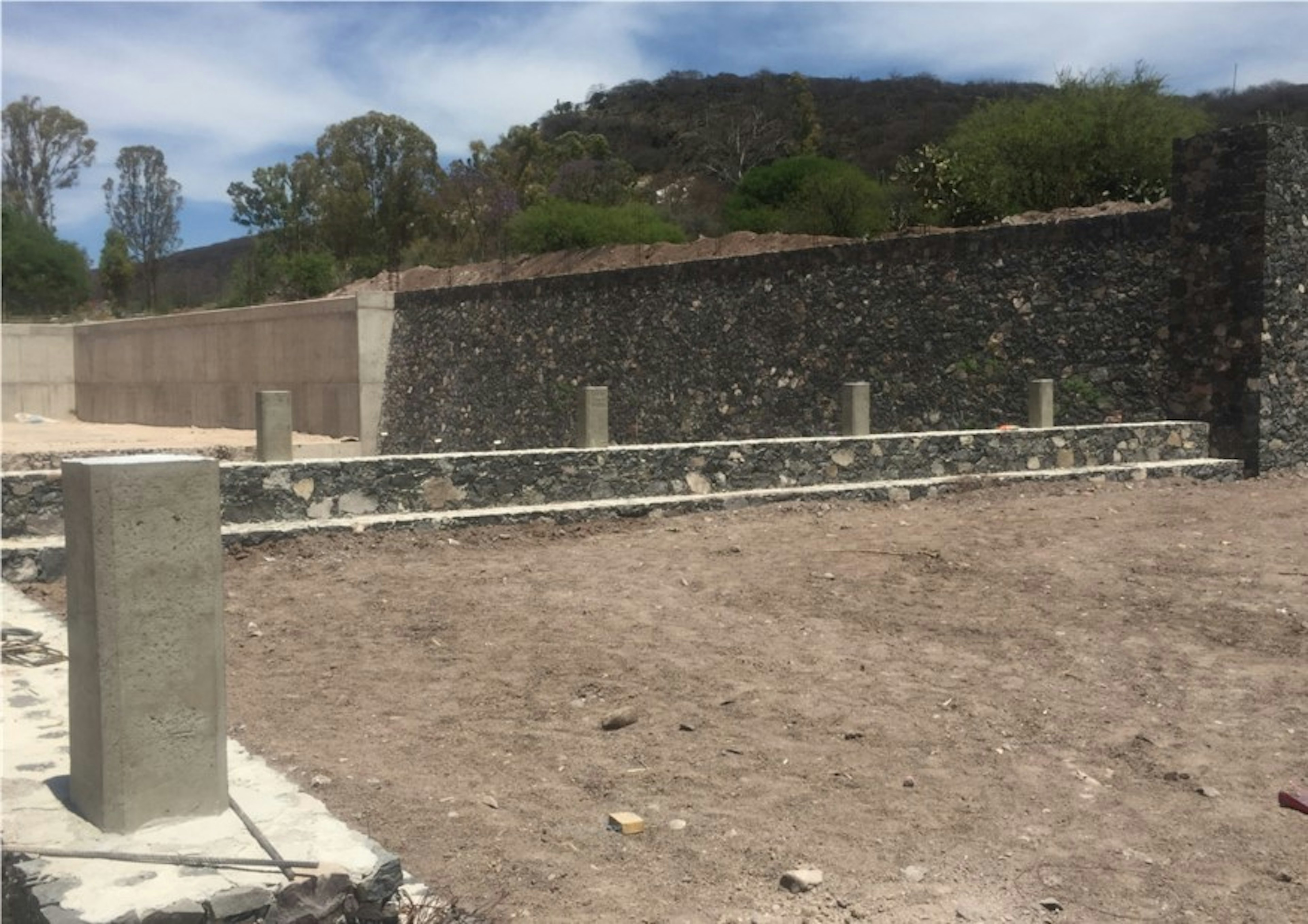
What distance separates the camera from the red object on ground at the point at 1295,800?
4.62 m

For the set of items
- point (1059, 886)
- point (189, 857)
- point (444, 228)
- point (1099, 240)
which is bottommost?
point (1059, 886)

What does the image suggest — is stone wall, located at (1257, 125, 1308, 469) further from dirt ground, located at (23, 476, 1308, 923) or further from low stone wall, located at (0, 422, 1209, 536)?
dirt ground, located at (23, 476, 1308, 923)

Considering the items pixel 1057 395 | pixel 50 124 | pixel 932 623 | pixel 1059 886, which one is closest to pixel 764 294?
pixel 1057 395

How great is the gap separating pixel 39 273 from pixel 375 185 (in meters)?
14.2

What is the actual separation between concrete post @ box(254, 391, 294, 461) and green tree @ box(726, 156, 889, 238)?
59.2ft

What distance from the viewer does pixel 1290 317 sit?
14.1 metres

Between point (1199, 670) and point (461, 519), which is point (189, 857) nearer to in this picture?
point (1199, 670)

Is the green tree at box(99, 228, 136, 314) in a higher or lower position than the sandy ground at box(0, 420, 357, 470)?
higher

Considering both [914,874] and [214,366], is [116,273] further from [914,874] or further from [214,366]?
[914,874]

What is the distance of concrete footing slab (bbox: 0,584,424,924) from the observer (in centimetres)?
315

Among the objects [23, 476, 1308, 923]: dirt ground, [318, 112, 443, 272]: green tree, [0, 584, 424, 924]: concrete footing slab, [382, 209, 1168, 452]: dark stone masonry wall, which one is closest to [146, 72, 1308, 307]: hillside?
[318, 112, 443, 272]: green tree

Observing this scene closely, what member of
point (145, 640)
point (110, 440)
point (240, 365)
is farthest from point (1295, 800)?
point (240, 365)

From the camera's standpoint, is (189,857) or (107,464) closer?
(189,857)

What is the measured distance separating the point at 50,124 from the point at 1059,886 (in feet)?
237
